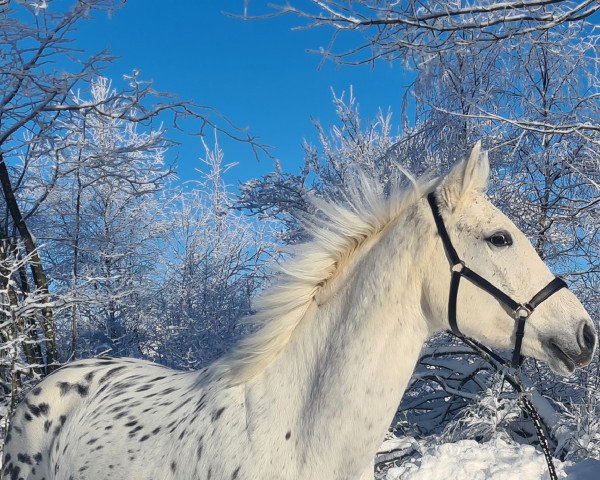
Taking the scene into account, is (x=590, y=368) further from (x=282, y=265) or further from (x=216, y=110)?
(x=282, y=265)

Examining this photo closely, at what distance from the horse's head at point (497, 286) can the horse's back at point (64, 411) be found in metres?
1.86

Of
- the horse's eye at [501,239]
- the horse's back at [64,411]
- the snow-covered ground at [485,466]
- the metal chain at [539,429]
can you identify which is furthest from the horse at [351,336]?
the snow-covered ground at [485,466]

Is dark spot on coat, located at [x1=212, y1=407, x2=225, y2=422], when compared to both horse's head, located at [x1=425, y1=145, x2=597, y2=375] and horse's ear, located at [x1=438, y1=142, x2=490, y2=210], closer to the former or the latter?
horse's head, located at [x1=425, y1=145, x2=597, y2=375]

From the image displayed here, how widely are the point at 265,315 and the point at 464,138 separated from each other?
27.1ft

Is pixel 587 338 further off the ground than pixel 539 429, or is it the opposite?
pixel 587 338

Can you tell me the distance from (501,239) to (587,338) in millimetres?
485

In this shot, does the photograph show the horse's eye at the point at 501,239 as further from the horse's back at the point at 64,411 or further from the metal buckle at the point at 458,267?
A: the horse's back at the point at 64,411

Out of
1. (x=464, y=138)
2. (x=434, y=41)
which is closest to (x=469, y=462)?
(x=434, y=41)

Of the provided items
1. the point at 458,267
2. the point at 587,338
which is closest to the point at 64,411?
the point at 458,267

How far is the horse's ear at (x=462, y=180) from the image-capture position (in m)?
2.50

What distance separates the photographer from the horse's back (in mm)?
3402

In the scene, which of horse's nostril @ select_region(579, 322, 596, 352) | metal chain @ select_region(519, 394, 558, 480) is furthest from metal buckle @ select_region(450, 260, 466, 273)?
metal chain @ select_region(519, 394, 558, 480)

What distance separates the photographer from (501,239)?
2.42 meters

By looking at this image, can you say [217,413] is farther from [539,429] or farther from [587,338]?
[539,429]
